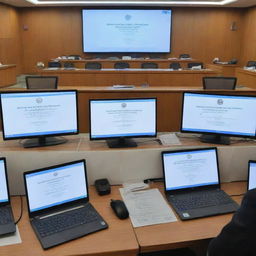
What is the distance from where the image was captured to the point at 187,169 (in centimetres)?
163

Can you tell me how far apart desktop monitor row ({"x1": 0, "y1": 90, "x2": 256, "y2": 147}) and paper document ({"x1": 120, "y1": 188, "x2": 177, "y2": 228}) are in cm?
33

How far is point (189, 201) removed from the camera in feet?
5.02

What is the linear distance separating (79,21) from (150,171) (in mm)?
9208

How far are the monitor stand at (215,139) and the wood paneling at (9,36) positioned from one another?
8.59m

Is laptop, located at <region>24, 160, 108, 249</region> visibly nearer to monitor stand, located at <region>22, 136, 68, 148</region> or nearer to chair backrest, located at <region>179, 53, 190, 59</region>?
monitor stand, located at <region>22, 136, 68, 148</region>

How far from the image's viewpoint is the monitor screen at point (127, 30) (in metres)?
9.56

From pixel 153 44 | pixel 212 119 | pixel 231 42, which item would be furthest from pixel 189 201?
pixel 231 42

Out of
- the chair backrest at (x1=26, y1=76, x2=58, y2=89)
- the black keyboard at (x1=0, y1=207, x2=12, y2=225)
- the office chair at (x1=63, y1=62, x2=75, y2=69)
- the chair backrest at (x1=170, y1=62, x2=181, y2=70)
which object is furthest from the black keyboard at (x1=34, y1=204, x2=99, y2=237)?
the chair backrest at (x1=170, y1=62, x2=181, y2=70)

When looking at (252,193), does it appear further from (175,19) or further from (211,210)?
(175,19)

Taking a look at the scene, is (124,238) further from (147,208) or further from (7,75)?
(7,75)

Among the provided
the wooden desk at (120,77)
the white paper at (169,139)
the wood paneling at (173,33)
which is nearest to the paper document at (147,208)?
the white paper at (169,139)

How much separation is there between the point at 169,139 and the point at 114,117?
40cm

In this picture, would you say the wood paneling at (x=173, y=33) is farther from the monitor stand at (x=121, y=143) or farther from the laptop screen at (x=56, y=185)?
the laptop screen at (x=56, y=185)

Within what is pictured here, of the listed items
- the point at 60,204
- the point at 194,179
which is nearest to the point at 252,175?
the point at 194,179
